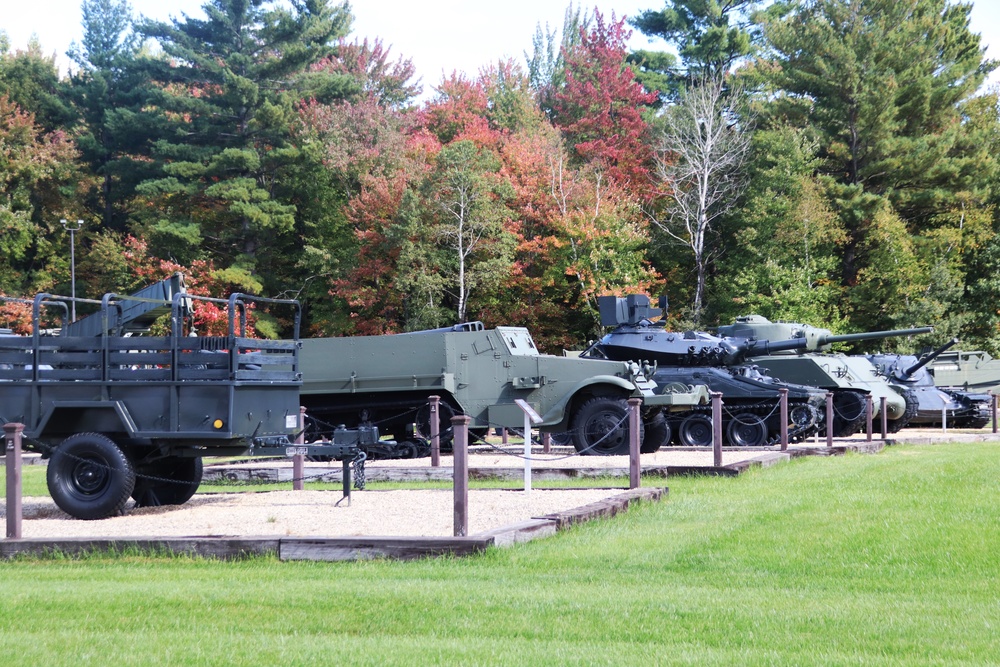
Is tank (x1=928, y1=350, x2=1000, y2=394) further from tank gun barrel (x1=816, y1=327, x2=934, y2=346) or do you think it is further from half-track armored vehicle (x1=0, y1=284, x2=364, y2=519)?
half-track armored vehicle (x1=0, y1=284, x2=364, y2=519)

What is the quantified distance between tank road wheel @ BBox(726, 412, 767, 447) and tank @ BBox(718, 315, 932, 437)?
6.04ft

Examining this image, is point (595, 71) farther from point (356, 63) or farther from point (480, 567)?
point (480, 567)

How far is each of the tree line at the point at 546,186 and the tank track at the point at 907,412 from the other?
10.1 m

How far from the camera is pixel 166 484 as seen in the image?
13.2 meters

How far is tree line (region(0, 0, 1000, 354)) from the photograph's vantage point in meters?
40.3

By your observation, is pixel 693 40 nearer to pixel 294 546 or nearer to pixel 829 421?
pixel 829 421

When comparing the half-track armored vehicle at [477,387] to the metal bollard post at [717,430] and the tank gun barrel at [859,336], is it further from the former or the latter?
the tank gun barrel at [859,336]

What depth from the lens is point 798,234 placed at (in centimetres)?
4031

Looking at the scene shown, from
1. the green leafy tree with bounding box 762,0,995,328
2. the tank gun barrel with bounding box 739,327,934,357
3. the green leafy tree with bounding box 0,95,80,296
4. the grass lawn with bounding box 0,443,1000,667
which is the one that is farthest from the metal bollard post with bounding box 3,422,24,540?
the green leafy tree with bounding box 0,95,80,296

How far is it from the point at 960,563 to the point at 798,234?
32917 mm

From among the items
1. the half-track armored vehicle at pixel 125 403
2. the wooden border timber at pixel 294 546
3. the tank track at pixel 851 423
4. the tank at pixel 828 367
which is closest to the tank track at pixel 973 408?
the tank at pixel 828 367

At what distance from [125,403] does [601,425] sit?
31.7 ft

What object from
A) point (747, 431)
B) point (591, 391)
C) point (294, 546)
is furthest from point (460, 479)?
point (747, 431)

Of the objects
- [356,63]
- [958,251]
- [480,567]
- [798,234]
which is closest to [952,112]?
[958,251]
